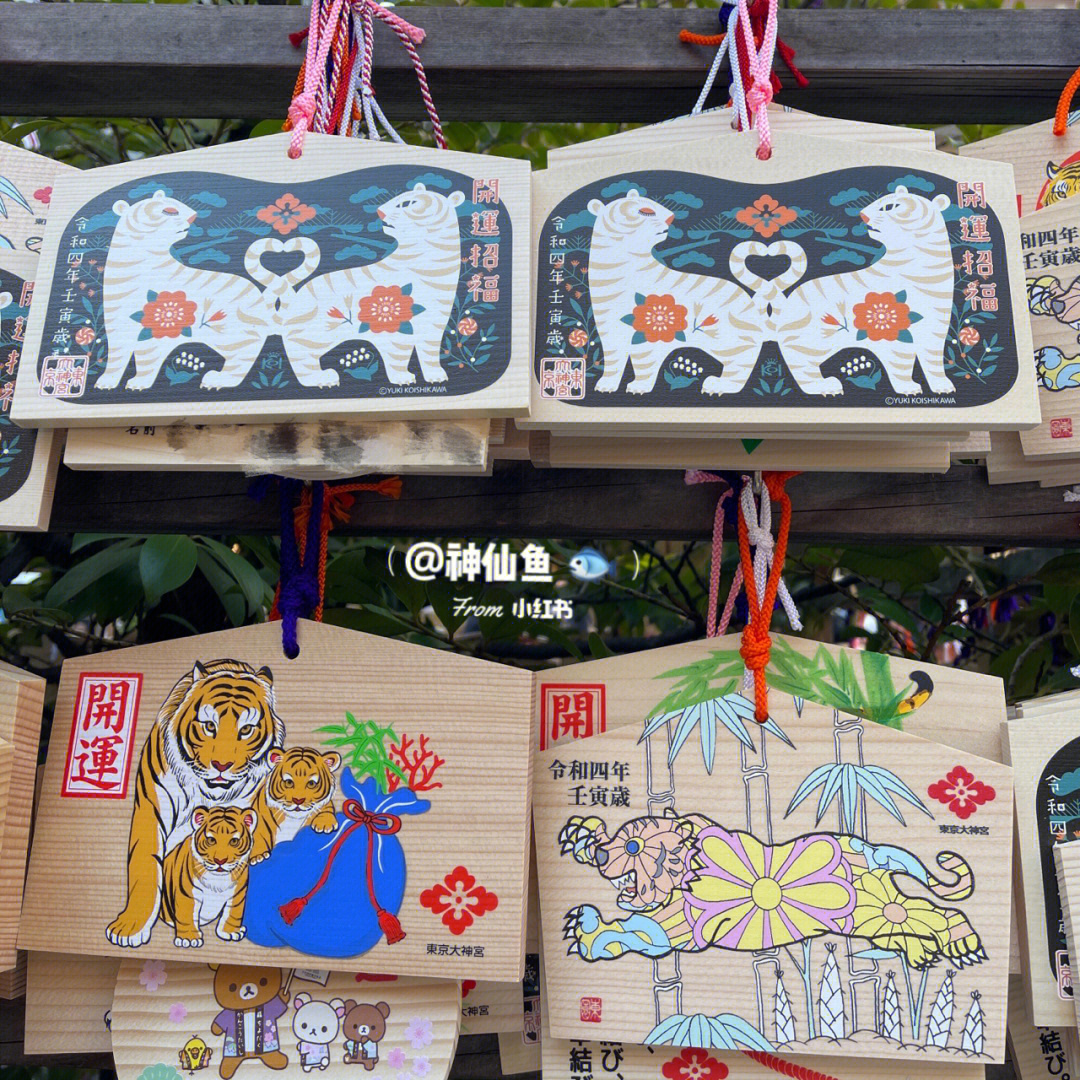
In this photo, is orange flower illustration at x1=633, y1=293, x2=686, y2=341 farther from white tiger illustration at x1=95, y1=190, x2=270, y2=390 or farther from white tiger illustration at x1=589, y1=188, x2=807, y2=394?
white tiger illustration at x1=95, y1=190, x2=270, y2=390

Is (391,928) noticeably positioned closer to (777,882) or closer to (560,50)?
(777,882)

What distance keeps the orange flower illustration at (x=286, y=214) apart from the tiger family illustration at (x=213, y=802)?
37 cm

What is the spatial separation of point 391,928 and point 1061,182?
876mm

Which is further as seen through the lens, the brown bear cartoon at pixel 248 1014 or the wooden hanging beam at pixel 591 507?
the wooden hanging beam at pixel 591 507

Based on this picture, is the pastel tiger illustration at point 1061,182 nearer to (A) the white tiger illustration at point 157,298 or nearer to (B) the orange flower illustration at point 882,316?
(B) the orange flower illustration at point 882,316

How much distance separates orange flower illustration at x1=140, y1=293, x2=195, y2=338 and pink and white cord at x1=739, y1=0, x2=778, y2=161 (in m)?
0.46

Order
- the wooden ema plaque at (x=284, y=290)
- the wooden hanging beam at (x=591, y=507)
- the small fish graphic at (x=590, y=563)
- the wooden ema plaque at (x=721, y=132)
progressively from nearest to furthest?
the wooden ema plaque at (x=284, y=290), the wooden ema plaque at (x=721, y=132), the wooden hanging beam at (x=591, y=507), the small fish graphic at (x=590, y=563)

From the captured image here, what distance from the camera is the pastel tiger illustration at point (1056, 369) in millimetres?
886

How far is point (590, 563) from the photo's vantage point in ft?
6.44

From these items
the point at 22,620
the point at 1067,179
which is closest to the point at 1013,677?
the point at 1067,179

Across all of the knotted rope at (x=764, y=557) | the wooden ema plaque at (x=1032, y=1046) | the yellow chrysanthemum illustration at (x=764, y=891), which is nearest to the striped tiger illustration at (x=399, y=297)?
the knotted rope at (x=764, y=557)

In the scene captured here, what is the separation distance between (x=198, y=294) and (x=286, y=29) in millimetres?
329

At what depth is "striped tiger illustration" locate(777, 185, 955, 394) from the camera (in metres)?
0.77

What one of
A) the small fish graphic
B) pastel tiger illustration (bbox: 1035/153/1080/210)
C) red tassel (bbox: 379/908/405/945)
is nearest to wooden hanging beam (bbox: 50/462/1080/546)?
pastel tiger illustration (bbox: 1035/153/1080/210)
